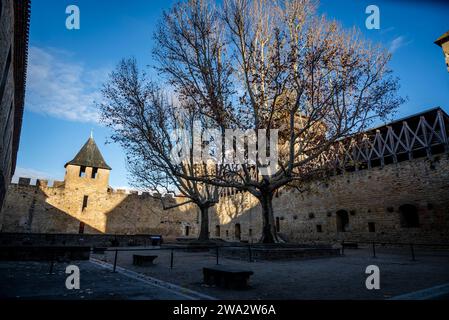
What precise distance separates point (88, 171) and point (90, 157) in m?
1.76

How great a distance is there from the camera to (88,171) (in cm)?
2786

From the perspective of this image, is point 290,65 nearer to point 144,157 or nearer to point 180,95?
point 180,95

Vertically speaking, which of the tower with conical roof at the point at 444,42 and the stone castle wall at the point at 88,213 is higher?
the tower with conical roof at the point at 444,42

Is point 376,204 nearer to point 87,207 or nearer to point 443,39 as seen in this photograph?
point 443,39

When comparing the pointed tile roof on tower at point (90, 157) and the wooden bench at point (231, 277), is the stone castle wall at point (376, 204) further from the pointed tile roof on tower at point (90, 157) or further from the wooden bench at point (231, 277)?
the pointed tile roof on tower at point (90, 157)

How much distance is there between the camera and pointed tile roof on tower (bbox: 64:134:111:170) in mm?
27656

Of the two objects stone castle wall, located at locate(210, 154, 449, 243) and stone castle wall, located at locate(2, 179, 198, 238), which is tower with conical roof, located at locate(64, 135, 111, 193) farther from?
stone castle wall, located at locate(210, 154, 449, 243)

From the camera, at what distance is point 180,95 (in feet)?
38.8

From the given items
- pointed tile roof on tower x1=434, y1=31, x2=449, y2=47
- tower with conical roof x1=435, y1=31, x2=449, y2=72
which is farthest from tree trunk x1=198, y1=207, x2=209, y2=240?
pointed tile roof on tower x1=434, y1=31, x2=449, y2=47

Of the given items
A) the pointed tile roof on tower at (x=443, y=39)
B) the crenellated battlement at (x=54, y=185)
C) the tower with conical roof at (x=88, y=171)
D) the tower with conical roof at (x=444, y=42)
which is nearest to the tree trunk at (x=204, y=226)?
the crenellated battlement at (x=54, y=185)

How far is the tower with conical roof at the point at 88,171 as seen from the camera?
26.8m

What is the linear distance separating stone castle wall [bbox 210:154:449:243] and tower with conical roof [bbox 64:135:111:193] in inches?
762

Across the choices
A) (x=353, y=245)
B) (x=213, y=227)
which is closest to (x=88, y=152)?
(x=213, y=227)

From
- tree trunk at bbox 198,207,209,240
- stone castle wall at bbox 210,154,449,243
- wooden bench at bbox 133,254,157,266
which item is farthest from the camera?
tree trunk at bbox 198,207,209,240
